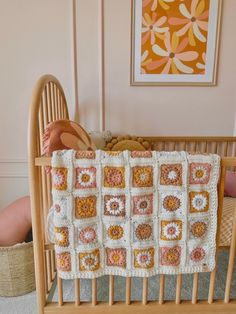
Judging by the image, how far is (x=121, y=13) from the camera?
5.57 ft

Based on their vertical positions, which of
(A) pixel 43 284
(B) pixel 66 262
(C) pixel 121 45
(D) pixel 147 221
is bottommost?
(A) pixel 43 284

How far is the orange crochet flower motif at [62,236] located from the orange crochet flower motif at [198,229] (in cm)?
45

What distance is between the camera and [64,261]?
41.8 inches

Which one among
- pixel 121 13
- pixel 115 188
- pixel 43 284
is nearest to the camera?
pixel 115 188

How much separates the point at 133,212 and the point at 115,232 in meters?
0.10

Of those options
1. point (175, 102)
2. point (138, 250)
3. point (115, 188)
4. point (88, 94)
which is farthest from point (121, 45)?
A: point (138, 250)

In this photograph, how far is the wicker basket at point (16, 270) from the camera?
1.42 m

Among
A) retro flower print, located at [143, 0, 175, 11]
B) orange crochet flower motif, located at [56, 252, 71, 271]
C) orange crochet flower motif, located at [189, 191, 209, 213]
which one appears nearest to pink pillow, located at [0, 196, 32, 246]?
orange crochet flower motif, located at [56, 252, 71, 271]

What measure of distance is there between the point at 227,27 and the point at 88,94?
93cm

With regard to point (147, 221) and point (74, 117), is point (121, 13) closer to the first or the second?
A: point (74, 117)

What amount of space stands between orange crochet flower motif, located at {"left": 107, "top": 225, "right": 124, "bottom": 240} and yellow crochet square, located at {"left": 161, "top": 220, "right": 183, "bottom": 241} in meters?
0.15

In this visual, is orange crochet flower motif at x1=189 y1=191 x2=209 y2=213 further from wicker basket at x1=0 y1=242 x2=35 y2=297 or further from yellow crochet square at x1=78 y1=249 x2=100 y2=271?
wicker basket at x1=0 y1=242 x2=35 y2=297

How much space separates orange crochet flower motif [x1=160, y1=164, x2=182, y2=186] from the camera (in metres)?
0.99

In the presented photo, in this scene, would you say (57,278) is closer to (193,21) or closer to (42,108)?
(42,108)
